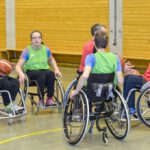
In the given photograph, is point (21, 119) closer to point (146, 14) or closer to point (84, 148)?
point (84, 148)

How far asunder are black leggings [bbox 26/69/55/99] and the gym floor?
353 mm

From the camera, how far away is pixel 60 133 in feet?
14.8

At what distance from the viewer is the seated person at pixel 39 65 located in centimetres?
529

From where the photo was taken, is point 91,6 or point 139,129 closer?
point 139,129

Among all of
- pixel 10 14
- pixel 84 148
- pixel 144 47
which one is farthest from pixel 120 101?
pixel 10 14

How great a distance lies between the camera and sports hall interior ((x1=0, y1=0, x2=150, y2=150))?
197 inches

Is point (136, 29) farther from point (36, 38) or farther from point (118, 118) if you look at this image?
point (118, 118)

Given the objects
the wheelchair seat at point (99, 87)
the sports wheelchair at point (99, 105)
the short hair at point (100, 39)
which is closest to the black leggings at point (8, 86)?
the sports wheelchair at point (99, 105)

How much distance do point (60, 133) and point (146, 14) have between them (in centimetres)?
407

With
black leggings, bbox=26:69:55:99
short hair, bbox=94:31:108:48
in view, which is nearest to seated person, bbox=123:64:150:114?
short hair, bbox=94:31:108:48

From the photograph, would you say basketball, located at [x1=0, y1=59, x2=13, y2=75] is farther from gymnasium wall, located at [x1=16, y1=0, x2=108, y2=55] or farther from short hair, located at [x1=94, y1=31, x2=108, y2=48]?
gymnasium wall, located at [x1=16, y1=0, x2=108, y2=55]

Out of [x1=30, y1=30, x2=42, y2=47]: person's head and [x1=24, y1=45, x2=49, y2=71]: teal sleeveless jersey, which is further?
[x1=24, y1=45, x2=49, y2=71]: teal sleeveless jersey

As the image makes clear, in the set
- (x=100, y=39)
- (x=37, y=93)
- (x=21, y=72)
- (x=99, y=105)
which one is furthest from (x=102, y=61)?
(x=37, y=93)

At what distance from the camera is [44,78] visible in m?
5.29
